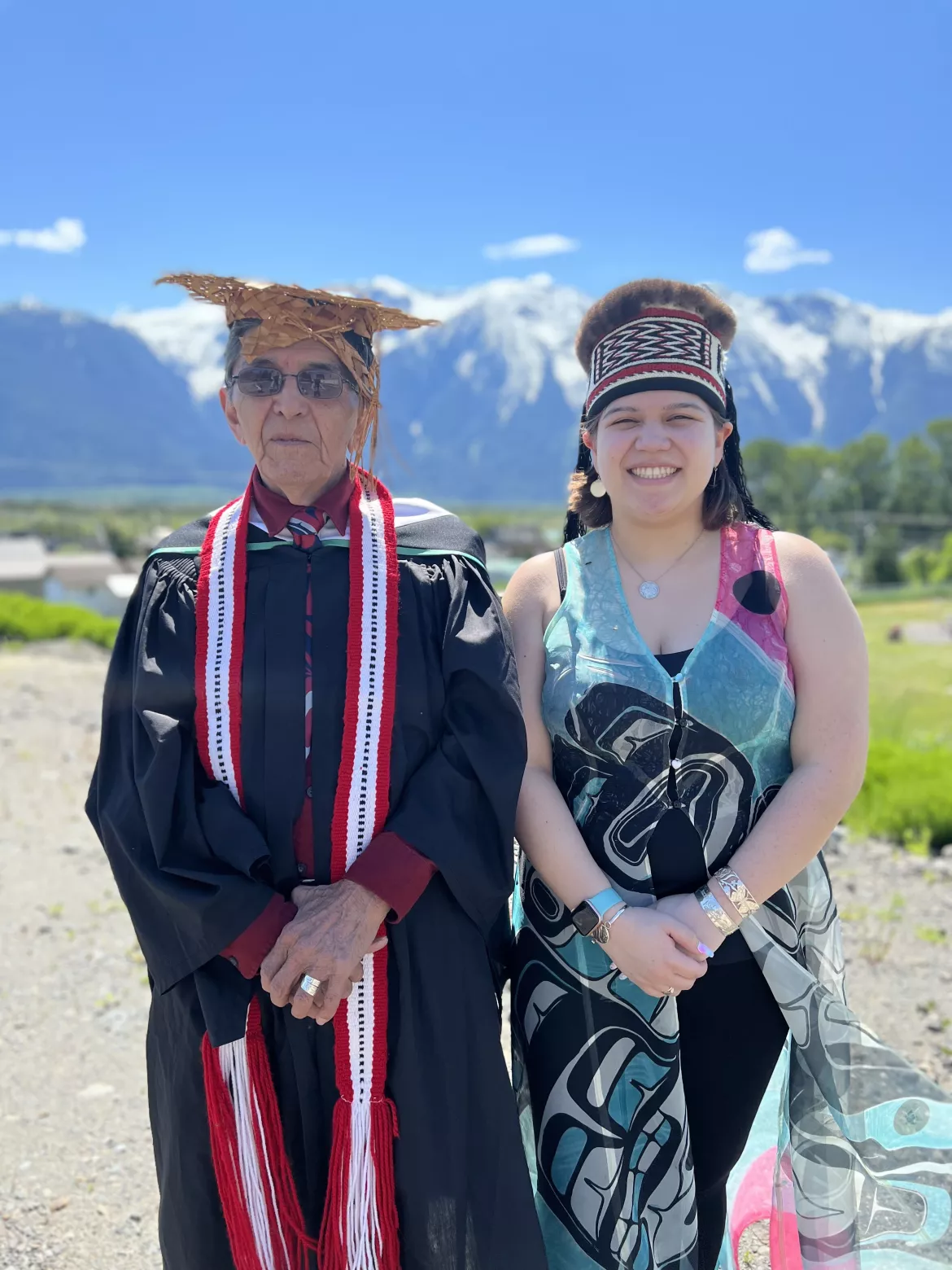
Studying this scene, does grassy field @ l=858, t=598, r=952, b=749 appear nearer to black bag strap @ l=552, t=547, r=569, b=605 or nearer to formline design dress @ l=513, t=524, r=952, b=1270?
formline design dress @ l=513, t=524, r=952, b=1270

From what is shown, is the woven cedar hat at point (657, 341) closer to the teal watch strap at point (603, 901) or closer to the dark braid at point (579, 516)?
the dark braid at point (579, 516)

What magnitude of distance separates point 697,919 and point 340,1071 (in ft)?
2.55

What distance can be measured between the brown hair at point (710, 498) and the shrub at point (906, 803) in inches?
190

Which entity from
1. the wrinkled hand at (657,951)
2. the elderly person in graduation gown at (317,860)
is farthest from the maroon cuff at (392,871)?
the wrinkled hand at (657,951)

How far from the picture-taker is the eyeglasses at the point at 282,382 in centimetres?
212

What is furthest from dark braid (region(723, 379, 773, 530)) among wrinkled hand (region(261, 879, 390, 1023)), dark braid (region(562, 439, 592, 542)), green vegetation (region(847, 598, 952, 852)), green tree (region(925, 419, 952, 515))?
green tree (region(925, 419, 952, 515))

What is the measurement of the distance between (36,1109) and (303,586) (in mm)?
2690

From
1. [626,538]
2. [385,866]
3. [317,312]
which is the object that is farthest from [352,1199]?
[317,312]

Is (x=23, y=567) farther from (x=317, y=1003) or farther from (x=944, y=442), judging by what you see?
(x=944, y=442)

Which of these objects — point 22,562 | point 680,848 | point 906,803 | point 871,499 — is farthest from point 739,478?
point 871,499

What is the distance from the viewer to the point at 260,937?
196 cm

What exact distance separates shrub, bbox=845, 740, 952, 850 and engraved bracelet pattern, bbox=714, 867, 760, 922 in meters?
4.88

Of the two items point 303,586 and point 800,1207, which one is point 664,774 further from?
point 800,1207

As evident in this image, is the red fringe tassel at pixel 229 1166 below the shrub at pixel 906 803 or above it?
above
